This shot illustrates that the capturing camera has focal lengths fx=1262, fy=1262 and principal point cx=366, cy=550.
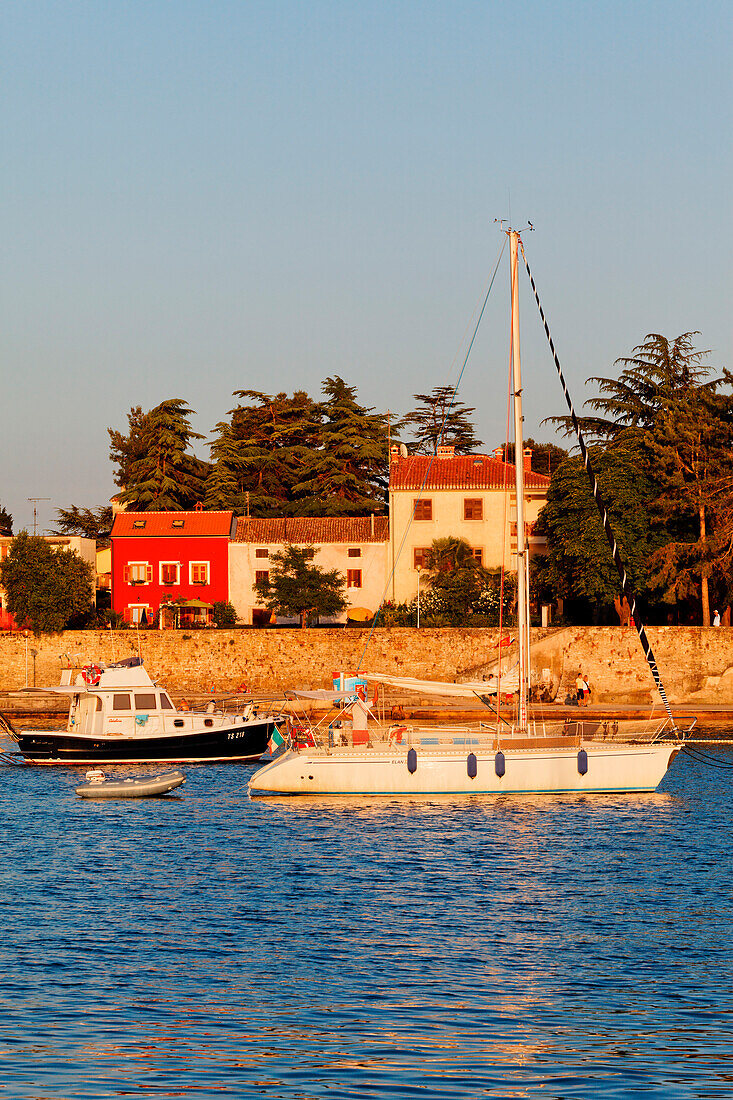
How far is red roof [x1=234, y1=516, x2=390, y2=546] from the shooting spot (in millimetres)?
71312

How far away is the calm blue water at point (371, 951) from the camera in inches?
533

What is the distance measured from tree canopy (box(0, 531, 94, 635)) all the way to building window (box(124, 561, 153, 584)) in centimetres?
602

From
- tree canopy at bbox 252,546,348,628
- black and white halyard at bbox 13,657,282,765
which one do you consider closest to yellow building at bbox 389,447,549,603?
tree canopy at bbox 252,546,348,628

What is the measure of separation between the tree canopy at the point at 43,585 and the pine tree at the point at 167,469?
1941cm

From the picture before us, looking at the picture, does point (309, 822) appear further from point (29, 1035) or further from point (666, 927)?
point (29, 1035)

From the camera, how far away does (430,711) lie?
52844 millimetres

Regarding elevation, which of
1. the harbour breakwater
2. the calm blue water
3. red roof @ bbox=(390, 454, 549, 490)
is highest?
red roof @ bbox=(390, 454, 549, 490)

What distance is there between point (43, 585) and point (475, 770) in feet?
121

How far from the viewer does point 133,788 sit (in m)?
35.3

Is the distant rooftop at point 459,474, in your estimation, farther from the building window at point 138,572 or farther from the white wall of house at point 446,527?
the building window at point 138,572

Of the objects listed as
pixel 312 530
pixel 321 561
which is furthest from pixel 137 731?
pixel 312 530

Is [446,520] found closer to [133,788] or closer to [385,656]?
[385,656]

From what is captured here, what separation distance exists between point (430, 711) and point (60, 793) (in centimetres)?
1950

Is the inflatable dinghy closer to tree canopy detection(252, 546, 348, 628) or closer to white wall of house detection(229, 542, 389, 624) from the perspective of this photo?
tree canopy detection(252, 546, 348, 628)
